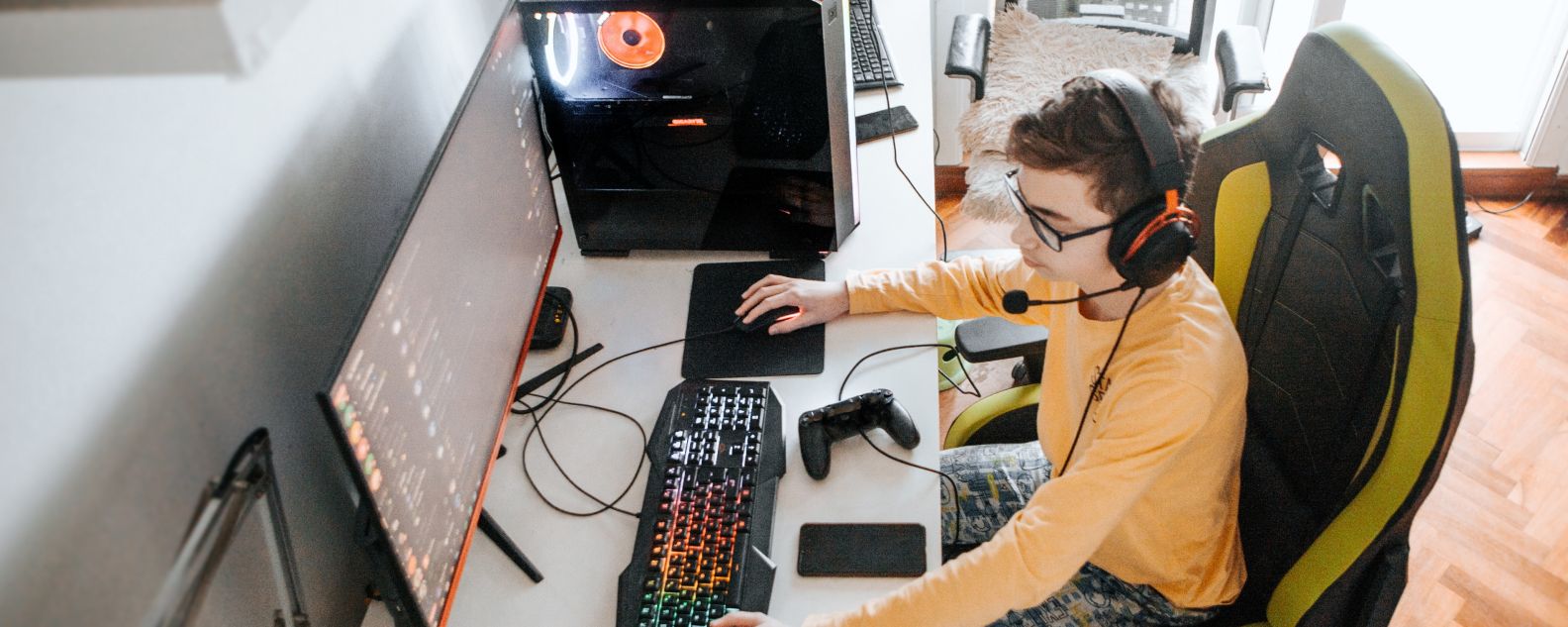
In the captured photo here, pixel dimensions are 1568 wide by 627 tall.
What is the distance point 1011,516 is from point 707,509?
41 cm

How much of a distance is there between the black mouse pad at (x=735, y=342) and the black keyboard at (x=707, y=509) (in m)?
0.05

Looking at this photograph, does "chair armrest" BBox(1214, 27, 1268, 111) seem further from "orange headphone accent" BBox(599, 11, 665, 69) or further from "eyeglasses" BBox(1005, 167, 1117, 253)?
"orange headphone accent" BBox(599, 11, 665, 69)

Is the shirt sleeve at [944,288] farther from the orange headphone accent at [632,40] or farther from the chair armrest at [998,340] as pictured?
the orange headphone accent at [632,40]

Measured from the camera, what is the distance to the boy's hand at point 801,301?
1.42 meters

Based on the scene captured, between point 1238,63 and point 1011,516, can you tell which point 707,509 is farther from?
point 1238,63

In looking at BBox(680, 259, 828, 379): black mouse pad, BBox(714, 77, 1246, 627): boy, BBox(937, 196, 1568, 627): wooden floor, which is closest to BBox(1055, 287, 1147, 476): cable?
BBox(714, 77, 1246, 627): boy

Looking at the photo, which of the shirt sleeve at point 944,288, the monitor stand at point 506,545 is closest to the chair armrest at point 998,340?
the shirt sleeve at point 944,288

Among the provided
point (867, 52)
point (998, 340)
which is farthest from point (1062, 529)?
point (867, 52)

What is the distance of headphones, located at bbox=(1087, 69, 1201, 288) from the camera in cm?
96

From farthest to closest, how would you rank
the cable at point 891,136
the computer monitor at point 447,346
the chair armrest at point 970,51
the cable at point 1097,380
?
the chair armrest at point 970,51 < the cable at point 891,136 < the cable at point 1097,380 < the computer monitor at point 447,346

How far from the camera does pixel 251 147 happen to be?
3.08 ft

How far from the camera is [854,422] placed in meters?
1.25

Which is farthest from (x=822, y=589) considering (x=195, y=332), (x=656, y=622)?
(x=195, y=332)

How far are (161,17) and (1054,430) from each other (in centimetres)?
107
